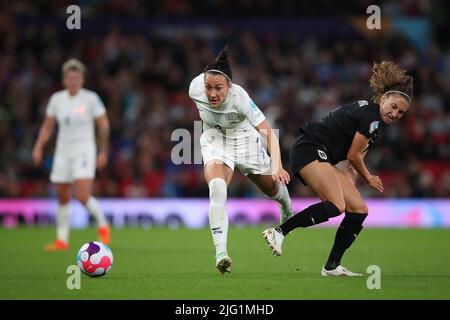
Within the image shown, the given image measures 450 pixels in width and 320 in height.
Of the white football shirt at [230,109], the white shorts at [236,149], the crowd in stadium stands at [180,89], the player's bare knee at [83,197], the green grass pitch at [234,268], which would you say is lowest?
the green grass pitch at [234,268]

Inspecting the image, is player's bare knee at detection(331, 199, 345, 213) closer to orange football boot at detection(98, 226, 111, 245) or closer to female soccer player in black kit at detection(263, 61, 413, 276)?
female soccer player in black kit at detection(263, 61, 413, 276)

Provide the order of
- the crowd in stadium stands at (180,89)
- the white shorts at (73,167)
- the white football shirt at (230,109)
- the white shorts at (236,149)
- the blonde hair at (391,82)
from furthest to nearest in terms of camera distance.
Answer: the crowd in stadium stands at (180,89) → the white shorts at (73,167) → the white shorts at (236,149) → the white football shirt at (230,109) → the blonde hair at (391,82)

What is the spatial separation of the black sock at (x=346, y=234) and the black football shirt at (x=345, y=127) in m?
0.56

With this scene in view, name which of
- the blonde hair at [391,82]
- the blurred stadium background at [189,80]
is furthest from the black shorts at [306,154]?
the blurred stadium background at [189,80]

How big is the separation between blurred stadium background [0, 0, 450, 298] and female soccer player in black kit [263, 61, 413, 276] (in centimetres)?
864

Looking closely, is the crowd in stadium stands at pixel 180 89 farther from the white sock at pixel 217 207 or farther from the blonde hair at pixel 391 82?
the blonde hair at pixel 391 82

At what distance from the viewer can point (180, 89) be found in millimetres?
21047

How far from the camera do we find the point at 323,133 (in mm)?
8680

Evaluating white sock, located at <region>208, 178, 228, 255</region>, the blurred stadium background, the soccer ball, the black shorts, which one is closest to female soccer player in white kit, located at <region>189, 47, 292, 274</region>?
white sock, located at <region>208, 178, 228, 255</region>

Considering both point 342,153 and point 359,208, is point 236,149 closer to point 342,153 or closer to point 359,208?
point 342,153

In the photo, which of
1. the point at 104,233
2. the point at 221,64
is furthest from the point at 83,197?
the point at 221,64

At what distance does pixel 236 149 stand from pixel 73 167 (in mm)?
4157

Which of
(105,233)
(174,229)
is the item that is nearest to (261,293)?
(105,233)

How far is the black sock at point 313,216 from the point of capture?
27.5 ft
